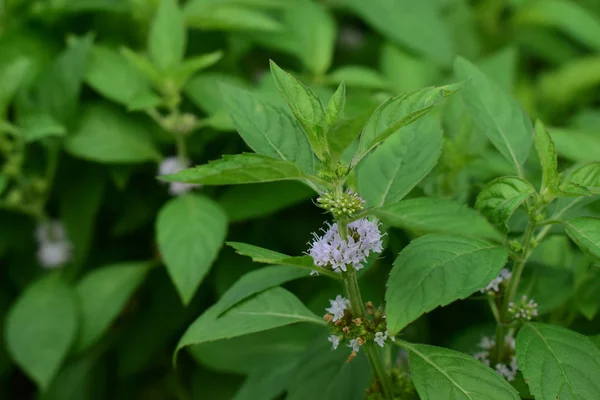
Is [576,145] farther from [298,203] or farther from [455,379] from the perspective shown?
[455,379]

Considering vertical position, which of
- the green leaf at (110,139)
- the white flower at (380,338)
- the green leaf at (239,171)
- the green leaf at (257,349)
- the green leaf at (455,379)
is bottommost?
the green leaf at (257,349)

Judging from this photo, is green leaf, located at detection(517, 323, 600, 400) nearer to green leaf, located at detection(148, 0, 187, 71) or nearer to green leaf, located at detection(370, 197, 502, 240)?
green leaf, located at detection(370, 197, 502, 240)

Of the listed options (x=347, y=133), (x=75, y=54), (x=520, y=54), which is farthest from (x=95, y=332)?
(x=520, y=54)

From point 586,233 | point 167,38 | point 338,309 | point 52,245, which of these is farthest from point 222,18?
point 586,233

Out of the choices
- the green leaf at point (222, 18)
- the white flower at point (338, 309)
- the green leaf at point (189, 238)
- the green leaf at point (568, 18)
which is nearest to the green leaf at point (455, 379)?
the white flower at point (338, 309)

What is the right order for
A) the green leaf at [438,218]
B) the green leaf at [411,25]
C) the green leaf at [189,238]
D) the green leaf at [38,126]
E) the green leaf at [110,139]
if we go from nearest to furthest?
1. the green leaf at [438,218]
2. the green leaf at [189,238]
3. the green leaf at [38,126]
4. the green leaf at [110,139]
5. the green leaf at [411,25]

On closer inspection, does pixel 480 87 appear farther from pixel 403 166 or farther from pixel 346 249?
pixel 346 249

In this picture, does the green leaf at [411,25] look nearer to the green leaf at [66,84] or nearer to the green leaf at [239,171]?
the green leaf at [66,84]

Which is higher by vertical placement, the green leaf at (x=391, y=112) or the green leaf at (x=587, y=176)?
the green leaf at (x=391, y=112)

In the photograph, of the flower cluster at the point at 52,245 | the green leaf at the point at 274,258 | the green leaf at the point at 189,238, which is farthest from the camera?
the flower cluster at the point at 52,245
